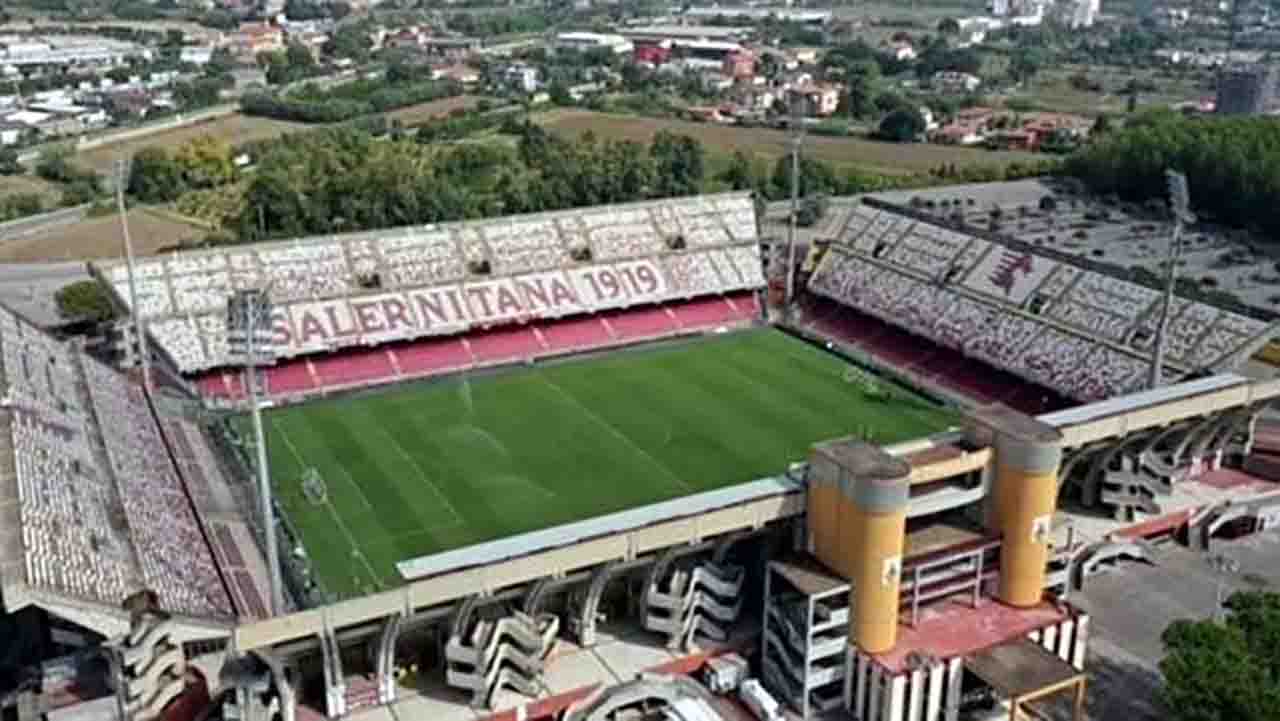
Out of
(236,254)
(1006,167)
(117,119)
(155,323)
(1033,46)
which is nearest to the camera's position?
(155,323)

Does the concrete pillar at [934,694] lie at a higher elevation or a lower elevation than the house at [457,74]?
lower

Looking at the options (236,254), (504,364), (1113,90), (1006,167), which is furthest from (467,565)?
(1113,90)

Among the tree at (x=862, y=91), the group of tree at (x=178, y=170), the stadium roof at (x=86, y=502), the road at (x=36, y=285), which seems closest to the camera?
the stadium roof at (x=86, y=502)

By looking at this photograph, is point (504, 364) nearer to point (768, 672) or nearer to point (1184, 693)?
point (768, 672)

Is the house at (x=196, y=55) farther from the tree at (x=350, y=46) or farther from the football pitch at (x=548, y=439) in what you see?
the football pitch at (x=548, y=439)

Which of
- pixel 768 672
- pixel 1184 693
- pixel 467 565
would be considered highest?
pixel 467 565

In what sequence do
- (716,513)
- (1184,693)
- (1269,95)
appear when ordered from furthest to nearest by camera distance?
1. (1269,95)
2. (716,513)
3. (1184,693)

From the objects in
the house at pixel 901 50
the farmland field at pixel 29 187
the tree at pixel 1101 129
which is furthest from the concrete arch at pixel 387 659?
the house at pixel 901 50
